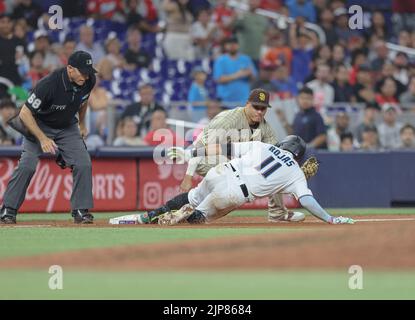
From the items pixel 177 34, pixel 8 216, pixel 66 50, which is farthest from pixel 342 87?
pixel 8 216

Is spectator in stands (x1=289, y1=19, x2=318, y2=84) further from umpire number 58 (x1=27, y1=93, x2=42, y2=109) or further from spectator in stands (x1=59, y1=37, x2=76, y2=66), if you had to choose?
umpire number 58 (x1=27, y1=93, x2=42, y2=109)

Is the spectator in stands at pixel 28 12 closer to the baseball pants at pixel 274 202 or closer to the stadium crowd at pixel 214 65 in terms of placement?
the stadium crowd at pixel 214 65

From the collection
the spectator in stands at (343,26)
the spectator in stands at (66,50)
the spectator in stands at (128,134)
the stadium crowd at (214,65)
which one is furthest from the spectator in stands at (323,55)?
Answer: the spectator in stands at (128,134)

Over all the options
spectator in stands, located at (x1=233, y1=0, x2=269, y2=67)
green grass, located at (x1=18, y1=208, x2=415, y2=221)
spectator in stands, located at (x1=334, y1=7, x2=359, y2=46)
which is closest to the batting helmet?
green grass, located at (x1=18, y1=208, x2=415, y2=221)

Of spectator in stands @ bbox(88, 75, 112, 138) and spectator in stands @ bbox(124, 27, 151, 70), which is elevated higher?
spectator in stands @ bbox(124, 27, 151, 70)

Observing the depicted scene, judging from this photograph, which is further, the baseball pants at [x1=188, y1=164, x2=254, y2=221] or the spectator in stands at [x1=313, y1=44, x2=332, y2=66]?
the spectator in stands at [x1=313, y1=44, x2=332, y2=66]

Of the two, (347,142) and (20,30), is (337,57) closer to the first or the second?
A: (347,142)

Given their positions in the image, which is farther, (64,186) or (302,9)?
(302,9)
